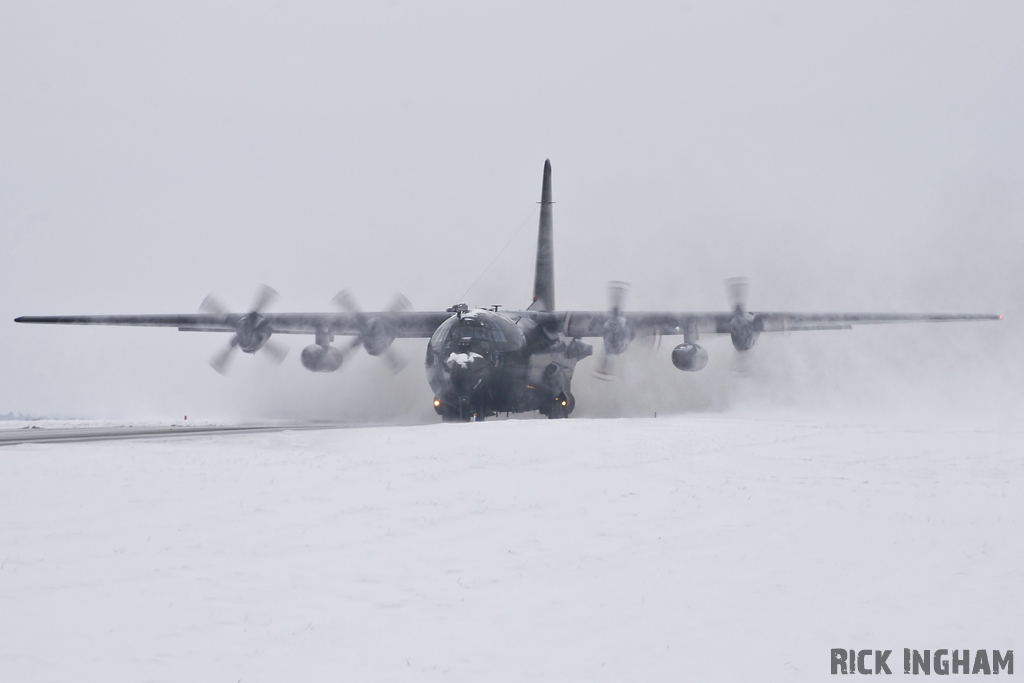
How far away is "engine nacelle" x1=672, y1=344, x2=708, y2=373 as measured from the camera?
3120 centimetres

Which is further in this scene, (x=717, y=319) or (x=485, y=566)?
(x=717, y=319)

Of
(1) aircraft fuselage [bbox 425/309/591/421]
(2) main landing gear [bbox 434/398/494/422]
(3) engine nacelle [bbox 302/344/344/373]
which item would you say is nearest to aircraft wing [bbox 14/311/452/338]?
(3) engine nacelle [bbox 302/344/344/373]

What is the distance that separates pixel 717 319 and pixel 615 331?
205 inches

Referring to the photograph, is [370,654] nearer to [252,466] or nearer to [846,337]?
[252,466]

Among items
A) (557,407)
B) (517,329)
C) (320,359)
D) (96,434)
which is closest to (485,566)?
(96,434)

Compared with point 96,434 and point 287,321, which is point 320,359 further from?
point 96,434

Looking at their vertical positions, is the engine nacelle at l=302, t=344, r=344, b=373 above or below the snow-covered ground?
below

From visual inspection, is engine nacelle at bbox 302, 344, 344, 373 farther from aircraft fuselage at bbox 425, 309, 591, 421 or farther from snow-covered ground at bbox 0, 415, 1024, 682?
snow-covered ground at bbox 0, 415, 1024, 682

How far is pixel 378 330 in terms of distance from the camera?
3219 centimetres

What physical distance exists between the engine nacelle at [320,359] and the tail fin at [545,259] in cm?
933

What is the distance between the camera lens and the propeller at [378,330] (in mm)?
31953

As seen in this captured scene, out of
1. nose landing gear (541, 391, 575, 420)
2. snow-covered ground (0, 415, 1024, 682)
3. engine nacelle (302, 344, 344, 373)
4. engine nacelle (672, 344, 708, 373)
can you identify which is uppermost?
snow-covered ground (0, 415, 1024, 682)

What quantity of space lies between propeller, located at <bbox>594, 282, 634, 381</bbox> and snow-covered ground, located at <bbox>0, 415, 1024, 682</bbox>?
15395 millimetres

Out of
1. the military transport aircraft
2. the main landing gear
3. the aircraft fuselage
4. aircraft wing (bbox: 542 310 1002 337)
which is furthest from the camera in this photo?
aircraft wing (bbox: 542 310 1002 337)
